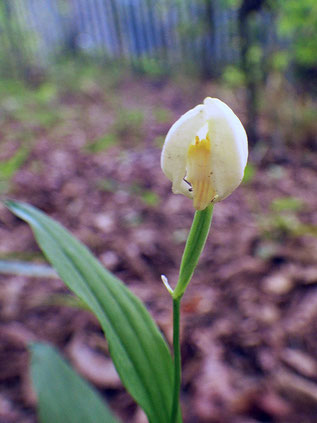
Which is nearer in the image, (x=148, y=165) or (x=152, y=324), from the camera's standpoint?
(x=152, y=324)

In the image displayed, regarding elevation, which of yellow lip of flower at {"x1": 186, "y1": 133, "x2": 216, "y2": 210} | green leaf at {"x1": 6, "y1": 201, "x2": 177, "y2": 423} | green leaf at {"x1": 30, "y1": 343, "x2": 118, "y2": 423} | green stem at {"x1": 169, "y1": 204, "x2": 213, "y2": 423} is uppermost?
yellow lip of flower at {"x1": 186, "y1": 133, "x2": 216, "y2": 210}

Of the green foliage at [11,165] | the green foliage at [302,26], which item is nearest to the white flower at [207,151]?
the green foliage at [11,165]

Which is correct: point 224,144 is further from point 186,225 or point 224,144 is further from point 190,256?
point 186,225

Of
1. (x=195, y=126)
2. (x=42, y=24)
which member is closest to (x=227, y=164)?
(x=195, y=126)

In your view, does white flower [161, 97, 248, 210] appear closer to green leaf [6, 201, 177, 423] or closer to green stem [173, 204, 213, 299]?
green stem [173, 204, 213, 299]

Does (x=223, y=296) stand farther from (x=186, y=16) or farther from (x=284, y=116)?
(x=186, y=16)

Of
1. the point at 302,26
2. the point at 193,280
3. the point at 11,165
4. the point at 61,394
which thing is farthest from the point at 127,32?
the point at 61,394

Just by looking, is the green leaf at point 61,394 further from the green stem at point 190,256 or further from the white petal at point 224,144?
the white petal at point 224,144

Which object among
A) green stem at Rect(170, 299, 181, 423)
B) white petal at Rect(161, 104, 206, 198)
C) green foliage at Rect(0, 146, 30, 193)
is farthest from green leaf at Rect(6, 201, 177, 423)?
green foliage at Rect(0, 146, 30, 193)

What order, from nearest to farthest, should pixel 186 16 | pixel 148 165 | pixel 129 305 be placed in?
pixel 129 305, pixel 148 165, pixel 186 16
